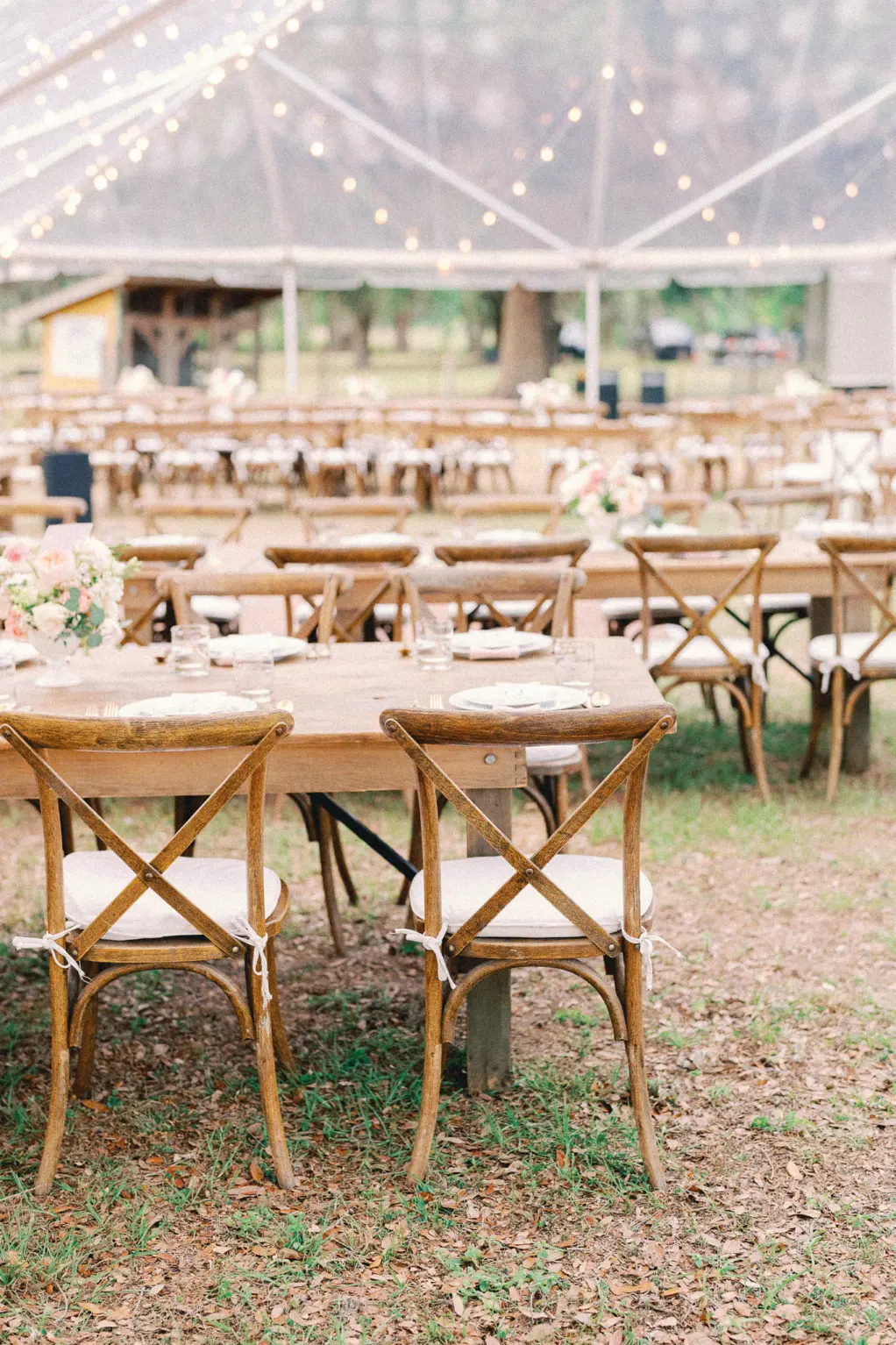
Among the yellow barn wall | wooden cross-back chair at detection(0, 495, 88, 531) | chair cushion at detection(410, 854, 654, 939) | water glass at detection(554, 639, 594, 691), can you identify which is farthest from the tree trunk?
chair cushion at detection(410, 854, 654, 939)

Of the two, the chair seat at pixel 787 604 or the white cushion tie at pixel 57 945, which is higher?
the chair seat at pixel 787 604

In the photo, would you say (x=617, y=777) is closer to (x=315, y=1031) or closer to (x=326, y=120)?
(x=315, y=1031)

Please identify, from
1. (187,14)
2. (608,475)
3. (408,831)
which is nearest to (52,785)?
(408,831)

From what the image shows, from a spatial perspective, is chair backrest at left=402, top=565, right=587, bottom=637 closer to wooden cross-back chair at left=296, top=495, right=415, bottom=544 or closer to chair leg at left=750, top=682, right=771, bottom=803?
chair leg at left=750, top=682, right=771, bottom=803

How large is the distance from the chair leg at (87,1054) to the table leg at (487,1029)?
0.75 meters

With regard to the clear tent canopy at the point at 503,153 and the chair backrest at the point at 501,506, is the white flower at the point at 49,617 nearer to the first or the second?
the chair backrest at the point at 501,506

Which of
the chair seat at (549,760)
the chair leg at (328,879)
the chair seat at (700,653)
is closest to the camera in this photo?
the chair leg at (328,879)

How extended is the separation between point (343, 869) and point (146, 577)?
144 cm

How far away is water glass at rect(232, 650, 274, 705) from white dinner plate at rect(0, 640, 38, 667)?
629mm

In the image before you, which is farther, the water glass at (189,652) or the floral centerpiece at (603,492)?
the floral centerpiece at (603,492)

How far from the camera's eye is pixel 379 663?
3.66 meters

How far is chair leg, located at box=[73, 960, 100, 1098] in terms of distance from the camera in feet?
10.1

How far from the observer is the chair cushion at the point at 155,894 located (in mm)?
2746

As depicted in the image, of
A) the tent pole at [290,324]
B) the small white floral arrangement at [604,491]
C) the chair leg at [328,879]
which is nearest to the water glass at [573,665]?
the chair leg at [328,879]
